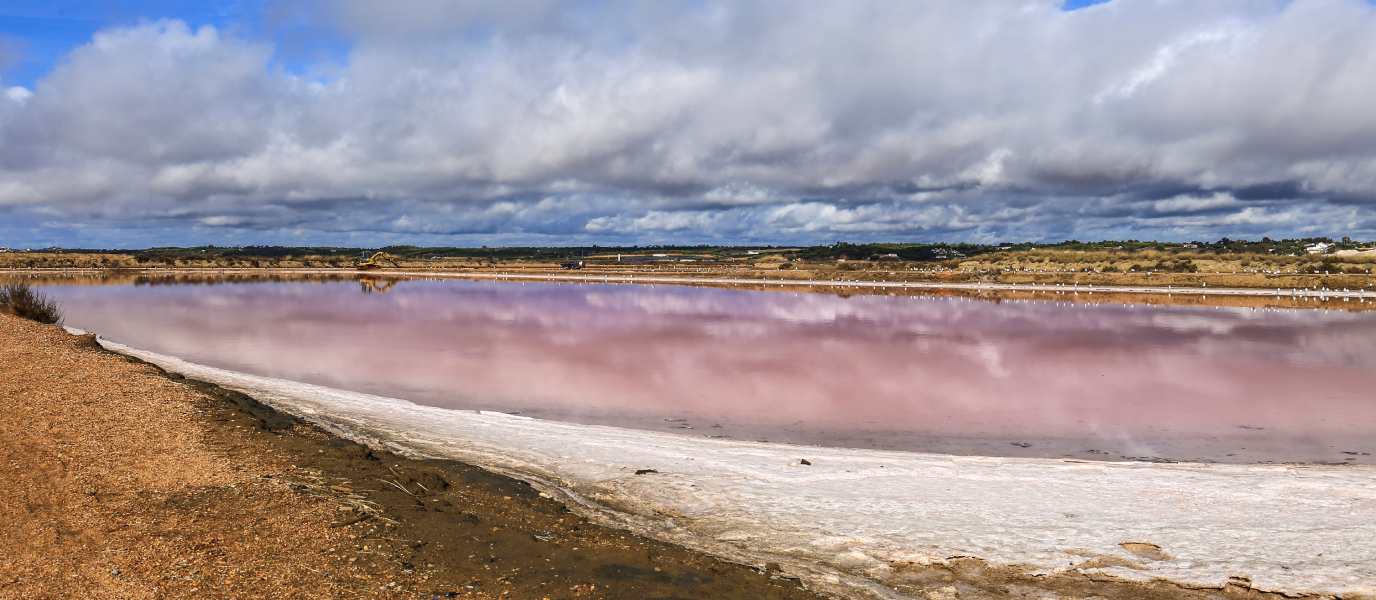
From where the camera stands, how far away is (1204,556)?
6.47 m

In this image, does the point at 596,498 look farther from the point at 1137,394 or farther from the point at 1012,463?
the point at 1137,394

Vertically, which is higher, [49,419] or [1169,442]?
[49,419]

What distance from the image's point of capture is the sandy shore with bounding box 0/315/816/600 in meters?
5.26

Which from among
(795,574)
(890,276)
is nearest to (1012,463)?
(795,574)

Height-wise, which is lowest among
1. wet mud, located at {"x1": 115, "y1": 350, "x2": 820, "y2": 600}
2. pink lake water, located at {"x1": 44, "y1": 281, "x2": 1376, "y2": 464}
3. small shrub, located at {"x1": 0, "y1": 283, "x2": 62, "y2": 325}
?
pink lake water, located at {"x1": 44, "y1": 281, "x2": 1376, "y2": 464}

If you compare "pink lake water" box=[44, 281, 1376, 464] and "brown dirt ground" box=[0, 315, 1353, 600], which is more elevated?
"brown dirt ground" box=[0, 315, 1353, 600]

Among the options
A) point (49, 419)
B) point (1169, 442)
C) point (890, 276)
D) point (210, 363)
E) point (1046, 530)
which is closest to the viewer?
point (1046, 530)

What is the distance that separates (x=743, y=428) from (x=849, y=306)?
91.0 ft

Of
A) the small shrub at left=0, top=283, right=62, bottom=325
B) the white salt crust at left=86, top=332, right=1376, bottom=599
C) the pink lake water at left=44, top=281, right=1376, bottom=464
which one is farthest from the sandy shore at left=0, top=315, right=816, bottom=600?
the small shrub at left=0, top=283, right=62, bottom=325

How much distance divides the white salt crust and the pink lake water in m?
1.74

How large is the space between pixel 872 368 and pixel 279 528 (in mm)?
14463

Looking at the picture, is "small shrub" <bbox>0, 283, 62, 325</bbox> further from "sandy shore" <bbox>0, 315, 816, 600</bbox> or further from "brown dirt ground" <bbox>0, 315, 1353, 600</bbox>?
"brown dirt ground" <bbox>0, 315, 1353, 600</bbox>

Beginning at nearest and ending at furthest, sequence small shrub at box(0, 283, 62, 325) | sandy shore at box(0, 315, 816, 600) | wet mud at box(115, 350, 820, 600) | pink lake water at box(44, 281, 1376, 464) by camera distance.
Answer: sandy shore at box(0, 315, 816, 600), wet mud at box(115, 350, 820, 600), pink lake water at box(44, 281, 1376, 464), small shrub at box(0, 283, 62, 325)

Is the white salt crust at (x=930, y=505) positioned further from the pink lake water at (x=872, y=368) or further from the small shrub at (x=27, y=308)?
the small shrub at (x=27, y=308)
